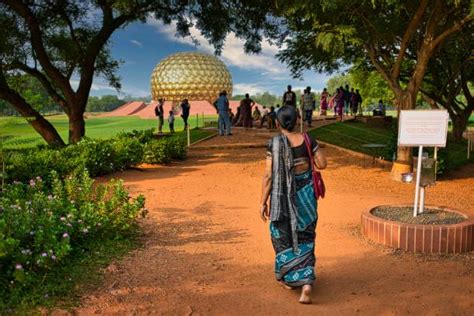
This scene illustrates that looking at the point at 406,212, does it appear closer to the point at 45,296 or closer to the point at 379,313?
the point at 379,313

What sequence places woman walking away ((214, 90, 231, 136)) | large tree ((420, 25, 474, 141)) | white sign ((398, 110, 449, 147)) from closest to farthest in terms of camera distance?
1. white sign ((398, 110, 449, 147))
2. woman walking away ((214, 90, 231, 136))
3. large tree ((420, 25, 474, 141))

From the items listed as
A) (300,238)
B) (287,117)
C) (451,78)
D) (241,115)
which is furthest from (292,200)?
(451,78)

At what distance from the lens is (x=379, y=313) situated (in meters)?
3.99

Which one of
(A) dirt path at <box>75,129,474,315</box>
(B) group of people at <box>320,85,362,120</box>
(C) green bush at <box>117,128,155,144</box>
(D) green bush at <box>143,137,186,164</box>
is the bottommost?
(A) dirt path at <box>75,129,474,315</box>

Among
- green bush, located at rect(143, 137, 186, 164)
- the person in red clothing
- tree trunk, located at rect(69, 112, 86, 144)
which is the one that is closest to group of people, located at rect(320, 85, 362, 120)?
the person in red clothing

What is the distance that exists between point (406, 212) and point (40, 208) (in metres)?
4.81

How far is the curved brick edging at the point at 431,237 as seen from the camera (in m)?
5.51

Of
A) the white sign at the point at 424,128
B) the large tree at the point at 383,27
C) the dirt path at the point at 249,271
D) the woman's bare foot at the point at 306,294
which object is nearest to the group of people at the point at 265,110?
the large tree at the point at 383,27

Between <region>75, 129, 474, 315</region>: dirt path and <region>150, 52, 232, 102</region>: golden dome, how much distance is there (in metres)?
40.0

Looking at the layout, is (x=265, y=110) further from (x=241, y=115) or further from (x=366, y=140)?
(x=366, y=140)

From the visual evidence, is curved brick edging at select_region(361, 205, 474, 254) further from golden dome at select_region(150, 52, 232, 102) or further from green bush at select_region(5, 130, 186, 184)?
golden dome at select_region(150, 52, 232, 102)

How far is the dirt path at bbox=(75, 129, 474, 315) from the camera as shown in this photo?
4.10 m

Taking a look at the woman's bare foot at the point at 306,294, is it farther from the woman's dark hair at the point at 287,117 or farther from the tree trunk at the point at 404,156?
the tree trunk at the point at 404,156

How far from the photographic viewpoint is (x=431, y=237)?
5512mm
